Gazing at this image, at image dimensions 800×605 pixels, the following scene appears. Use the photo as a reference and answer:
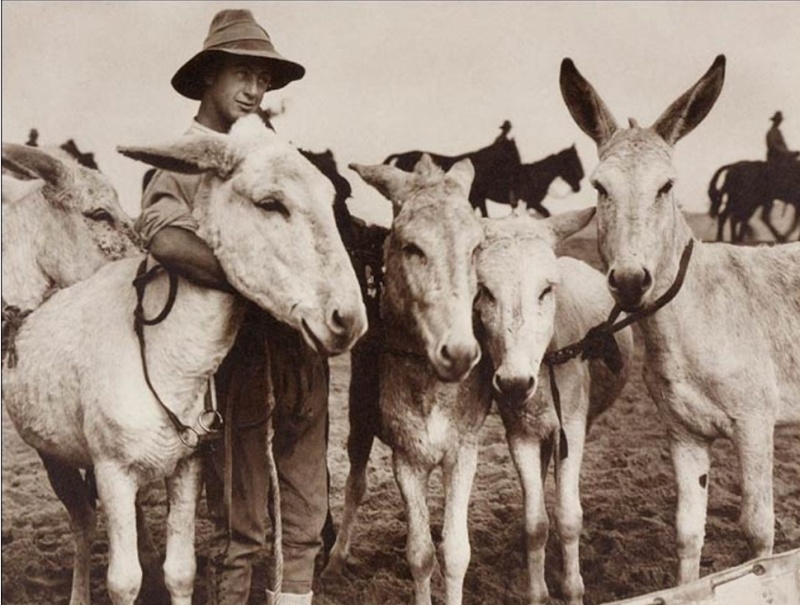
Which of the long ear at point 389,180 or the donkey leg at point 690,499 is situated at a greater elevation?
the long ear at point 389,180

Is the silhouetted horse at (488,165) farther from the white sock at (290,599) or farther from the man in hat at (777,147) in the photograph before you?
the white sock at (290,599)

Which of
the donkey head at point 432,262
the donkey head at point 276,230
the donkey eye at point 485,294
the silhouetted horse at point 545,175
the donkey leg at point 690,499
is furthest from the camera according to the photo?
the silhouetted horse at point 545,175

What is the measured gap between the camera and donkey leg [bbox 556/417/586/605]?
6.70 feet

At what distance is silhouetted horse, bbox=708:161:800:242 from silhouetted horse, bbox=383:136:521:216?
450mm

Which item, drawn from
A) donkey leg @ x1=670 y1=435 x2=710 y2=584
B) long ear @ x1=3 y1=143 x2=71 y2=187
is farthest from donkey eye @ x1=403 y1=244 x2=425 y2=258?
long ear @ x1=3 y1=143 x2=71 y2=187

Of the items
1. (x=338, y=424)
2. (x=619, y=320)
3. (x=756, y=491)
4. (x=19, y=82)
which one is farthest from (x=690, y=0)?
(x=19, y=82)

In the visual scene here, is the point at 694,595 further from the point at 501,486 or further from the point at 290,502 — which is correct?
the point at 290,502

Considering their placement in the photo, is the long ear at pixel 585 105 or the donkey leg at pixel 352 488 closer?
the long ear at pixel 585 105

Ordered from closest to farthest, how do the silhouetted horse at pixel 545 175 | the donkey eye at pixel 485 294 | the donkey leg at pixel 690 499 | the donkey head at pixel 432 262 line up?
1. the donkey head at pixel 432 262
2. the donkey eye at pixel 485 294
3. the donkey leg at pixel 690 499
4. the silhouetted horse at pixel 545 175

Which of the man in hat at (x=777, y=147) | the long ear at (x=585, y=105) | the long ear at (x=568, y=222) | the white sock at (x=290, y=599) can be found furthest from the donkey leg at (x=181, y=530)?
the man in hat at (x=777, y=147)

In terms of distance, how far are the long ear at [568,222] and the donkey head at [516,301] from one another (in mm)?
40

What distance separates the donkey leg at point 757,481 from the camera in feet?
6.39

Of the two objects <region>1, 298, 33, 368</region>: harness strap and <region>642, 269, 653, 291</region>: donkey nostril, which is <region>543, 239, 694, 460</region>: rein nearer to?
<region>642, 269, 653, 291</region>: donkey nostril

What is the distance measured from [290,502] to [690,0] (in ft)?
4.76
